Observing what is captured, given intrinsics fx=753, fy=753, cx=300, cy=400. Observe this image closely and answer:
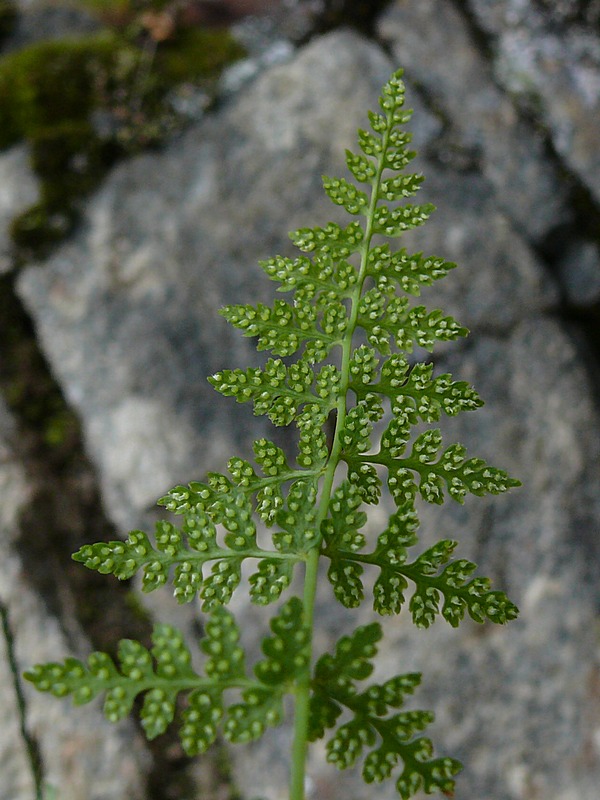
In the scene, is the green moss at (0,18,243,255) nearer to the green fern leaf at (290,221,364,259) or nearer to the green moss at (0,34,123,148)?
the green moss at (0,34,123,148)

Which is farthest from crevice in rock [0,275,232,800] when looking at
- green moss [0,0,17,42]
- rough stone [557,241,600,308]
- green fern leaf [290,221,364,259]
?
rough stone [557,241,600,308]

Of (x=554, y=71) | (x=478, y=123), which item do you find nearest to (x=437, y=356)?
(x=478, y=123)

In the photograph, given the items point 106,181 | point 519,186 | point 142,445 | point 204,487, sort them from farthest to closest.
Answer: point 519,186
point 106,181
point 142,445
point 204,487

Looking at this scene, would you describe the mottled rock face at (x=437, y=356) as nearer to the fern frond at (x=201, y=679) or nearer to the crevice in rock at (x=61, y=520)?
the crevice in rock at (x=61, y=520)

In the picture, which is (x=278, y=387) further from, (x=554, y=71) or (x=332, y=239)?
(x=554, y=71)

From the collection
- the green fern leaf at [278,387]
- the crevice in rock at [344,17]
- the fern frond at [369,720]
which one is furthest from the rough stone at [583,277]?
the fern frond at [369,720]

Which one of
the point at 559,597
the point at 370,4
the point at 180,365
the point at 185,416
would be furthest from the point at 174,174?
the point at 559,597

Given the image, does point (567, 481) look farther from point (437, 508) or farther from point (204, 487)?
point (204, 487)
